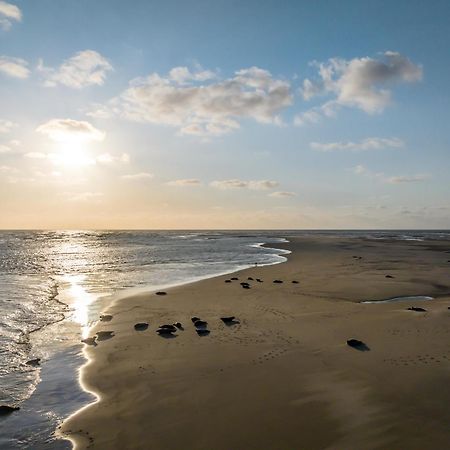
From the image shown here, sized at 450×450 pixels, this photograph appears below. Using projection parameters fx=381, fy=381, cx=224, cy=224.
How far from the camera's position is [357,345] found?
12.2 m

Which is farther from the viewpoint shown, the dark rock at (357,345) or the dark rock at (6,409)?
the dark rock at (357,345)

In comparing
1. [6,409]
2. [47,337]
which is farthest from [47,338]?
[6,409]

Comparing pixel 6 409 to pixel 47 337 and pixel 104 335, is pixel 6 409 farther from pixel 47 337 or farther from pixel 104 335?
pixel 47 337

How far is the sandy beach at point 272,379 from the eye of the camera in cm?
720

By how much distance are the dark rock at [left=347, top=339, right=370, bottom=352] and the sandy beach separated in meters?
0.16

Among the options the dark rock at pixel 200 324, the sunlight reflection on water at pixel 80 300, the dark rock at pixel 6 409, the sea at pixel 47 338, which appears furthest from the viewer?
the sunlight reflection on water at pixel 80 300

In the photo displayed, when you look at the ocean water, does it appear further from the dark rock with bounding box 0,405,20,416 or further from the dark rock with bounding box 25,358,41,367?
the dark rock with bounding box 0,405,20,416

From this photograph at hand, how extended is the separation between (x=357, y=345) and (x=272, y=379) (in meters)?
3.85

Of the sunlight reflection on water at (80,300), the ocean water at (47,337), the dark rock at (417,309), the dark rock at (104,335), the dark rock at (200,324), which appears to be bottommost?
the sunlight reflection on water at (80,300)

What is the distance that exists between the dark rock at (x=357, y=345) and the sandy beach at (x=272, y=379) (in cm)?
16

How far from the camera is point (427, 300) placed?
64.8 feet

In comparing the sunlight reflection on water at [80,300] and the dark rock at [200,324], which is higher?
the dark rock at [200,324]

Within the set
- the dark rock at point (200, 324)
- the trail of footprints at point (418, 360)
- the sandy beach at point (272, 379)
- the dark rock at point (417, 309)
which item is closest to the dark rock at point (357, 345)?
the sandy beach at point (272, 379)

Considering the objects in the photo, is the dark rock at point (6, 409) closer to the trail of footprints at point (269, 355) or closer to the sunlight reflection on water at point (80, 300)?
the sunlight reflection on water at point (80, 300)
